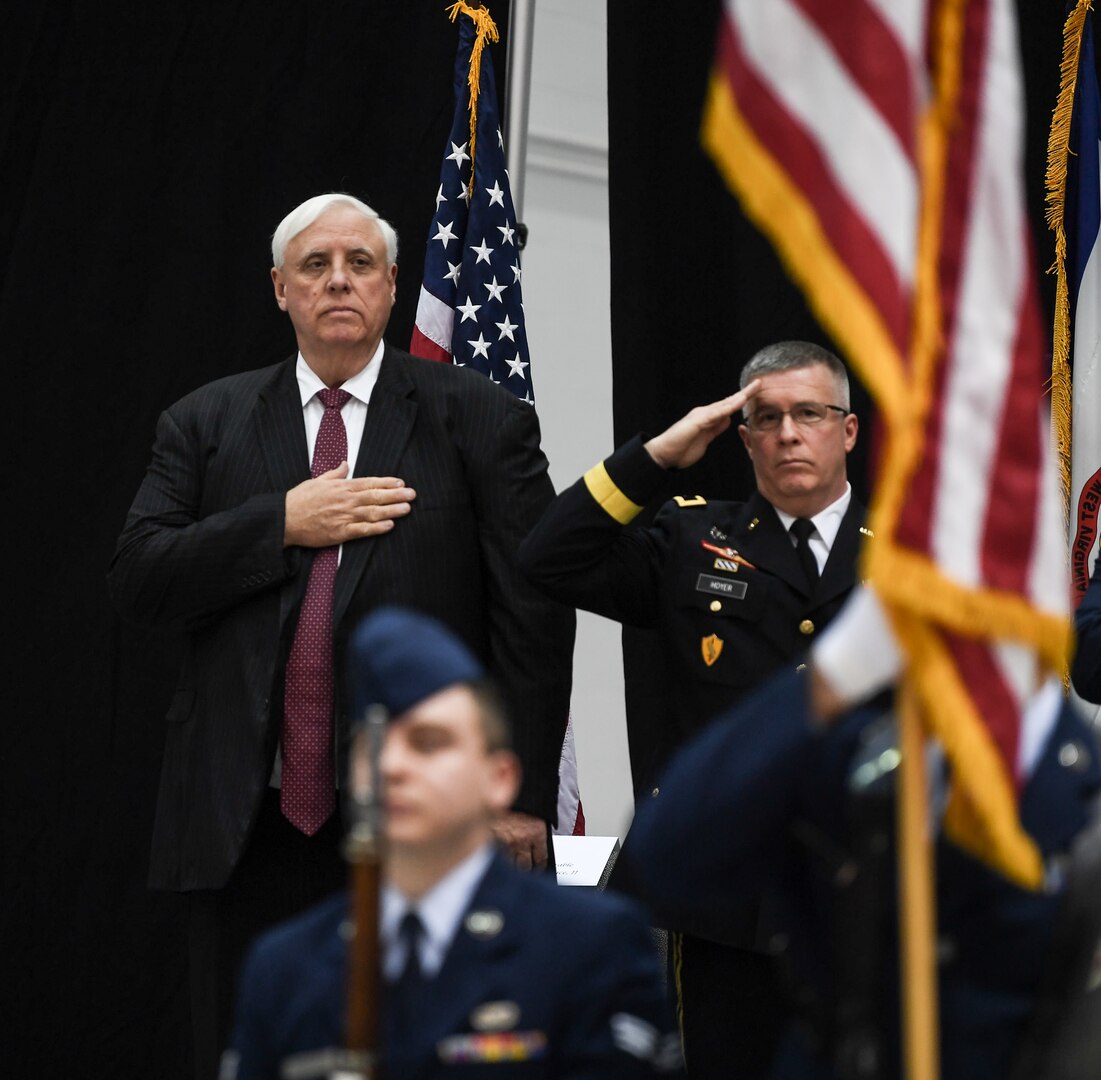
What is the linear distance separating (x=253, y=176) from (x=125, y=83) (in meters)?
0.40

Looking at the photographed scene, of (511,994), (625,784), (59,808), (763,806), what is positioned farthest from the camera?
(625,784)

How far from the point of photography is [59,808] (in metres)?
4.52

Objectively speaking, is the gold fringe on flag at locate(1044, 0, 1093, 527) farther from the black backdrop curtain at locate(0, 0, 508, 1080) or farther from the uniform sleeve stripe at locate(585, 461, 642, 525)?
the black backdrop curtain at locate(0, 0, 508, 1080)

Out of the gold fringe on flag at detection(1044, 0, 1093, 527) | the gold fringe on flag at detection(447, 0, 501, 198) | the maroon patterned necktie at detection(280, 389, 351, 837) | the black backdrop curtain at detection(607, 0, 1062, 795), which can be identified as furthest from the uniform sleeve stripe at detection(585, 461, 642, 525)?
the black backdrop curtain at detection(607, 0, 1062, 795)

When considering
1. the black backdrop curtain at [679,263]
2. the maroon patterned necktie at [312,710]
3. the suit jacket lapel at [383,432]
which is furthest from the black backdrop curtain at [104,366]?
the maroon patterned necktie at [312,710]

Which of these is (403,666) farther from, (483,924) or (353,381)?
(353,381)

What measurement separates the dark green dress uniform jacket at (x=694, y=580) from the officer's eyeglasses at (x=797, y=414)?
0.14m

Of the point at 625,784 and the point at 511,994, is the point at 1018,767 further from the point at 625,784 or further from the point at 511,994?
the point at 625,784

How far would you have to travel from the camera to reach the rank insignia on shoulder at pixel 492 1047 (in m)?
1.79

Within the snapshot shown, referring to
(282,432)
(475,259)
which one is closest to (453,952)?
(282,432)

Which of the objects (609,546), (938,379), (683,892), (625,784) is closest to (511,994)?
(683,892)

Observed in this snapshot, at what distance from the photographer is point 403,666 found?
72.2 inches

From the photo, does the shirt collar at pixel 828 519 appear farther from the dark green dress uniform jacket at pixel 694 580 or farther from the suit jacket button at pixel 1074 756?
the suit jacket button at pixel 1074 756

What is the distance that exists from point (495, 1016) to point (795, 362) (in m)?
1.67
